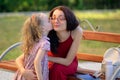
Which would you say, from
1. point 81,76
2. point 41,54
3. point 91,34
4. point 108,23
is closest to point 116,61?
point 81,76

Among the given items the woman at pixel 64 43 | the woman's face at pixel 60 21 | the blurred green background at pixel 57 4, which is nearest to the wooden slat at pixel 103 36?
the woman at pixel 64 43

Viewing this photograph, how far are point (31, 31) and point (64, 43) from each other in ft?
1.38

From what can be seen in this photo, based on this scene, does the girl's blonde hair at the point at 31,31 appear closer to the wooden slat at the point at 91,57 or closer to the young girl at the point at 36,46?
the young girl at the point at 36,46

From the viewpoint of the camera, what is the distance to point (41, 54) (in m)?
4.48

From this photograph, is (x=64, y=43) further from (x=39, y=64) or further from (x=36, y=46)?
(x=39, y=64)

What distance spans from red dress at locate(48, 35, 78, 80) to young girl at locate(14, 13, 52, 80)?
9 cm

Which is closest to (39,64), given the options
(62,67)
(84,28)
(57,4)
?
(62,67)

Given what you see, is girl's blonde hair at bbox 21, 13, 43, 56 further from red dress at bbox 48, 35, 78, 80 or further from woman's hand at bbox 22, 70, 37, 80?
red dress at bbox 48, 35, 78, 80

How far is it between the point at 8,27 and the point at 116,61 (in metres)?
9.65

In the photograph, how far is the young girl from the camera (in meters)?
4.50

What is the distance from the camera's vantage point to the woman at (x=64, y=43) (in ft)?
15.4

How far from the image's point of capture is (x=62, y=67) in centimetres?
470

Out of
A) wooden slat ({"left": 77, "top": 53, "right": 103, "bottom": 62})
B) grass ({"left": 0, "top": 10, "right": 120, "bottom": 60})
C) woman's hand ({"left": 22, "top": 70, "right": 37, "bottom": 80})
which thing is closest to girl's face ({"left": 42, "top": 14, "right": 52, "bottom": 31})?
woman's hand ({"left": 22, "top": 70, "right": 37, "bottom": 80})

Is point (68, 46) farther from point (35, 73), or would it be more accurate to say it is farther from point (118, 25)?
point (118, 25)
